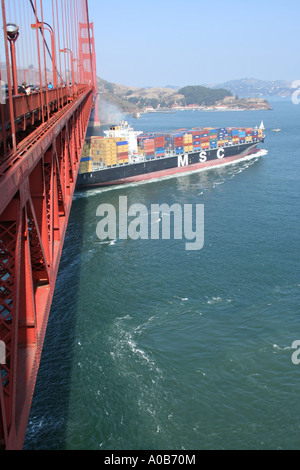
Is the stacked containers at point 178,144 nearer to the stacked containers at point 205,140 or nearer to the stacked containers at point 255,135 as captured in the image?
the stacked containers at point 205,140

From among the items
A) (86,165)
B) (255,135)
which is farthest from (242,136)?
(86,165)

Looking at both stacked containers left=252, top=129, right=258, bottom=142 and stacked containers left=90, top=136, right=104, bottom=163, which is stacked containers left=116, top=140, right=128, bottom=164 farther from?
stacked containers left=252, top=129, right=258, bottom=142

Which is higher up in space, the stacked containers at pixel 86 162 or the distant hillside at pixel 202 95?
the distant hillside at pixel 202 95

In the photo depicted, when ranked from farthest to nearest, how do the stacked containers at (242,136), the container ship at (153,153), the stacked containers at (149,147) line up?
1. the stacked containers at (242,136)
2. the stacked containers at (149,147)
3. the container ship at (153,153)

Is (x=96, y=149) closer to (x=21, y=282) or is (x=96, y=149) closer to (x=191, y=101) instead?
(x=21, y=282)

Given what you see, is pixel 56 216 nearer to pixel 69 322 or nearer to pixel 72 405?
pixel 72 405

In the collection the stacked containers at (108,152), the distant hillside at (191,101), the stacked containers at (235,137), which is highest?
Result: the distant hillside at (191,101)

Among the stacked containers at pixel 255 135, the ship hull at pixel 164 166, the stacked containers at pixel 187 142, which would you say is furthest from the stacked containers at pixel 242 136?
the stacked containers at pixel 187 142
